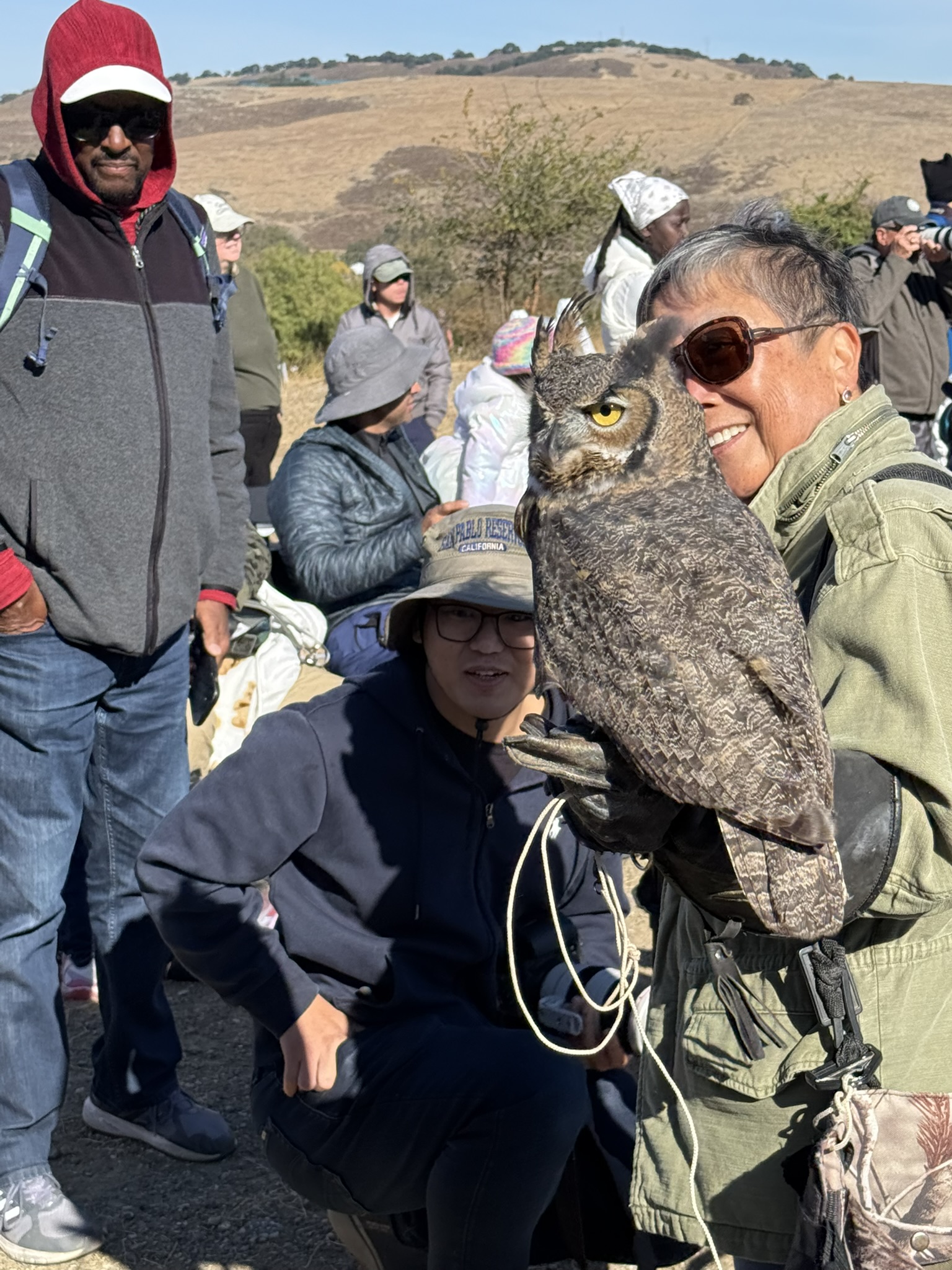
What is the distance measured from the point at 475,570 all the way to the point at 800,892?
1.35 metres

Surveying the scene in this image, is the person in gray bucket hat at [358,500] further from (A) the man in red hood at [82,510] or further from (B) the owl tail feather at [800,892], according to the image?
(B) the owl tail feather at [800,892]

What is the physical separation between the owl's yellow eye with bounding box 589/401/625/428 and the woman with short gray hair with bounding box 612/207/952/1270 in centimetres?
19

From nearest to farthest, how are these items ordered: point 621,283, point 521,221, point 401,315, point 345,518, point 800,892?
point 800,892, point 345,518, point 621,283, point 401,315, point 521,221

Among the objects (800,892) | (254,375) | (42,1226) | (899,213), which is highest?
(899,213)

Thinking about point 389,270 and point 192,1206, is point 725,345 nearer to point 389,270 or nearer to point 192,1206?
point 192,1206

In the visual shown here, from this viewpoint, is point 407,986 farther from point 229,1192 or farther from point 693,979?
point 229,1192

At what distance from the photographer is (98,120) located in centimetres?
317

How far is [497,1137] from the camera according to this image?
95.9 inches

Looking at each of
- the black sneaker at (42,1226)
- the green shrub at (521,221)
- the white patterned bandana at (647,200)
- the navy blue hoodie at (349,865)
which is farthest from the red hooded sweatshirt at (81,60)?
the green shrub at (521,221)

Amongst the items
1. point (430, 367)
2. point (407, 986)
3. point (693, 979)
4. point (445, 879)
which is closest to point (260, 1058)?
point (407, 986)

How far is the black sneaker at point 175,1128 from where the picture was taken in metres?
3.55

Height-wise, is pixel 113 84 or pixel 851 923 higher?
pixel 113 84

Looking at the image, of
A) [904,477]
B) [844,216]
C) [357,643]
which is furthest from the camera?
[844,216]

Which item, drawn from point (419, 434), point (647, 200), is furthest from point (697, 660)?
point (419, 434)
